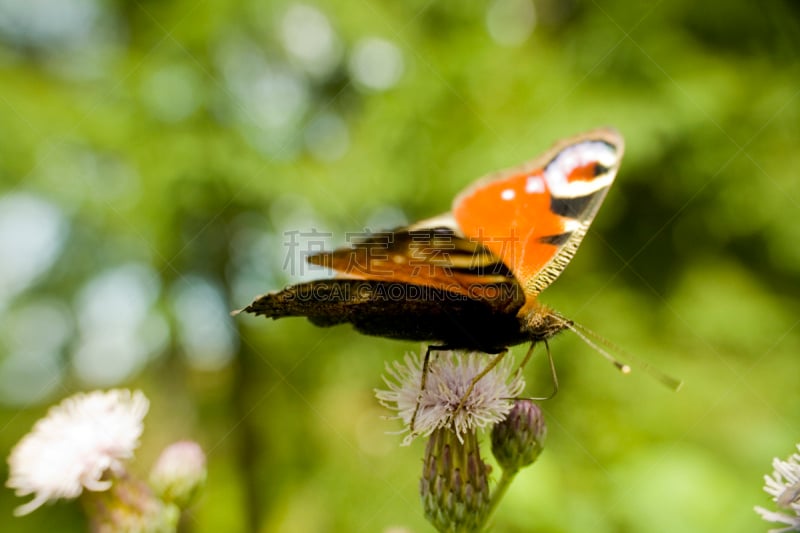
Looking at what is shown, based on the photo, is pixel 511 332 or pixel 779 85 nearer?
pixel 511 332

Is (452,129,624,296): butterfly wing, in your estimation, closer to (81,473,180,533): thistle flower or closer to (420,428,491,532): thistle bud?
(420,428,491,532): thistle bud

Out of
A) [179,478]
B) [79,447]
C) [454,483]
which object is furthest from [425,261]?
[79,447]

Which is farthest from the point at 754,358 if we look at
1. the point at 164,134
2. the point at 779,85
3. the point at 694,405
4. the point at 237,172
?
the point at 164,134

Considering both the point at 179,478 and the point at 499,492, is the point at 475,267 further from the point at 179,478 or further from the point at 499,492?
the point at 179,478

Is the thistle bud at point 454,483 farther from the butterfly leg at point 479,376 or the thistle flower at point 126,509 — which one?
the thistle flower at point 126,509

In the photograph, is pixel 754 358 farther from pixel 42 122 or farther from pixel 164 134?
pixel 42 122

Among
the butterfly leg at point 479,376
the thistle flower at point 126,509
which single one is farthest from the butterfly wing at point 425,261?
the thistle flower at point 126,509

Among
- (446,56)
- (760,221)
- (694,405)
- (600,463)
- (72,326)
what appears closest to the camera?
(600,463)
